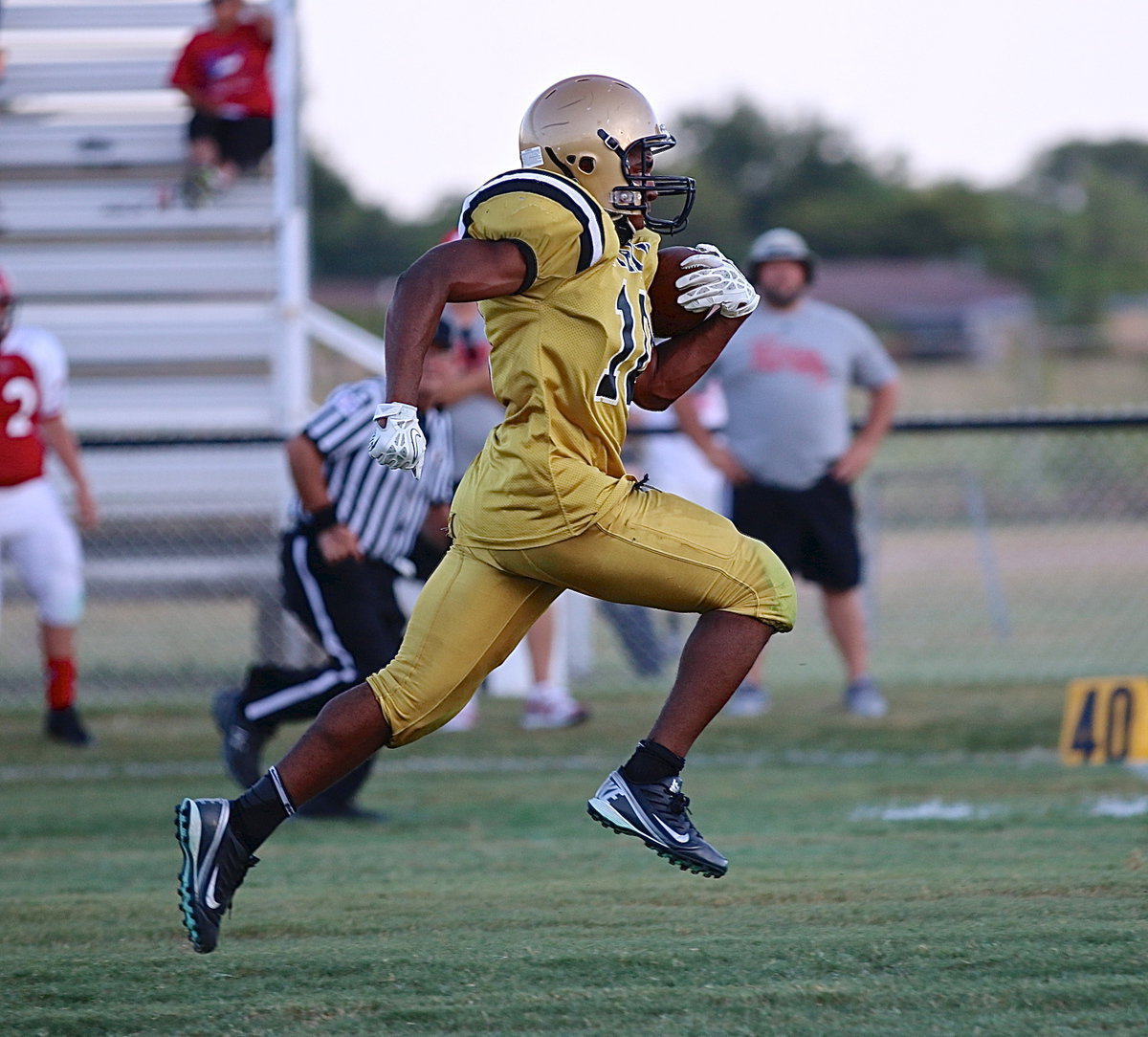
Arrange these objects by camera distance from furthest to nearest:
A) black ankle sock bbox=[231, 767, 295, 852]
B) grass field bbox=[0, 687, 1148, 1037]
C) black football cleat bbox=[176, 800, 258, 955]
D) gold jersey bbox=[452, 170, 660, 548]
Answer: black ankle sock bbox=[231, 767, 295, 852], black football cleat bbox=[176, 800, 258, 955], gold jersey bbox=[452, 170, 660, 548], grass field bbox=[0, 687, 1148, 1037]

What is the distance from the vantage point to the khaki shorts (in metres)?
3.69

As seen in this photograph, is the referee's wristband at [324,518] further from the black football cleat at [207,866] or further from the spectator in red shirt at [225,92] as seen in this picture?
the spectator in red shirt at [225,92]

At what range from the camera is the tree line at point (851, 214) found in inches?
2104

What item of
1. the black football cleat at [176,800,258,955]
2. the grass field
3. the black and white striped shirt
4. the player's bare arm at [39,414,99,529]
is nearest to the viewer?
the grass field

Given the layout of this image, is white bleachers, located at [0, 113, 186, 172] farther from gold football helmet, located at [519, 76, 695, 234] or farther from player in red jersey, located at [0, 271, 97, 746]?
gold football helmet, located at [519, 76, 695, 234]

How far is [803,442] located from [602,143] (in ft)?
13.9

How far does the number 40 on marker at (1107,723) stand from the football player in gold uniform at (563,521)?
3389mm

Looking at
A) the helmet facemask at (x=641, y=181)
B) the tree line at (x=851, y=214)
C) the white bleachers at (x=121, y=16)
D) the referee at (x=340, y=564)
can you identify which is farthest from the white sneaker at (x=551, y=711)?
the tree line at (x=851, y=214)

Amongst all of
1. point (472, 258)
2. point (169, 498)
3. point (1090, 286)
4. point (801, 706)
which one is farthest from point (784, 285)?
point (1090, 286)

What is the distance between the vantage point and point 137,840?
18.6 ft

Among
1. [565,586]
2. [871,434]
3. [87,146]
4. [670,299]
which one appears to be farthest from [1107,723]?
[87,146]

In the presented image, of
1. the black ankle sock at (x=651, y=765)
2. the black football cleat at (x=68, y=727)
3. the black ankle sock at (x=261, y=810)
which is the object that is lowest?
the black football cleat at (x=68, y=727)

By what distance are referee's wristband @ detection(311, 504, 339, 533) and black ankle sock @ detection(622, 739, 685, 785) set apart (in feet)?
7.68

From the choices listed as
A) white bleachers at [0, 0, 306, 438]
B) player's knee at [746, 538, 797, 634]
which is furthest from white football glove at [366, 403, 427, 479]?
white bleachers at [0, 0, 306, 438]
